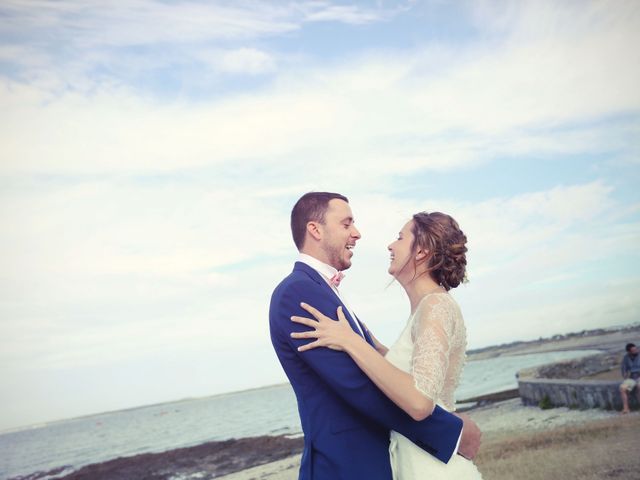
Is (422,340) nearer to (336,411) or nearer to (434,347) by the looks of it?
(434,347)

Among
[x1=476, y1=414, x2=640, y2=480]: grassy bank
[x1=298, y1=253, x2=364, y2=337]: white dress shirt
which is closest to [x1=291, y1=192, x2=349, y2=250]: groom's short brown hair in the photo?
[x1=298, y1=253, x2=364, y2=337]: white dress shirt

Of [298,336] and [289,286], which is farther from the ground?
[289,286]

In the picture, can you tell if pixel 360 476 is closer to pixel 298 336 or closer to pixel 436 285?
pixel 298 336

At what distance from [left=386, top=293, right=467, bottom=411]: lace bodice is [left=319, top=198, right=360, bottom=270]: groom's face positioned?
0.53 m

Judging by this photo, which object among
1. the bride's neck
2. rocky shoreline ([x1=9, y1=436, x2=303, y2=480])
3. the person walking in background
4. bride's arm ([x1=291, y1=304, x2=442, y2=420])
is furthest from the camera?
rocky shoreline ([x1=9, y1=436, x2=303, y2=480])

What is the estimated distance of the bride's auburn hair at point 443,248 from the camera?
3711mm

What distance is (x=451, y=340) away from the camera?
11.1 feet

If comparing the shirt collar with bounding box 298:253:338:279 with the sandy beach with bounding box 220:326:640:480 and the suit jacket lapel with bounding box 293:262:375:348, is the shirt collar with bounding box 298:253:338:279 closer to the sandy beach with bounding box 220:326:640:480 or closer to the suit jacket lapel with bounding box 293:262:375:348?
the suit jacket lapel with bounding box 293:262:375:348

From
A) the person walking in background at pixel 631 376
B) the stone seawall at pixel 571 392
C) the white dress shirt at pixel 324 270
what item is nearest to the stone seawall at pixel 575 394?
the stone seawall at pixel 571 392

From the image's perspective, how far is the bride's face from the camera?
3.81m

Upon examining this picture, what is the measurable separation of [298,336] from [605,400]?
15.7m

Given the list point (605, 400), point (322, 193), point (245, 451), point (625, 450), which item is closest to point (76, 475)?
point (245, 451)

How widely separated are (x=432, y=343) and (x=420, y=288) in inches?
21.4

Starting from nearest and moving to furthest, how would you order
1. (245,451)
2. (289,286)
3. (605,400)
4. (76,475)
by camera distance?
(289,286), (605,400), (245,451), (76,475)
